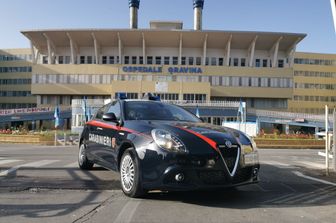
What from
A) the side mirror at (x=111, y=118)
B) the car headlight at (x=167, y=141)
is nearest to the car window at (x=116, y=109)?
the side mirror at (x=111, y=118)

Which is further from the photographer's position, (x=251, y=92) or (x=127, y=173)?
(x=251, y=92)

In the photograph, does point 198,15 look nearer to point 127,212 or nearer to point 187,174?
point 187,174

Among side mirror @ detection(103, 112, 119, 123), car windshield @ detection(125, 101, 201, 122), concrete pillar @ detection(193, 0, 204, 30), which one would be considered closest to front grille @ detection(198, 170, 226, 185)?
car windshield @ detection(125, 101, 201, 122)

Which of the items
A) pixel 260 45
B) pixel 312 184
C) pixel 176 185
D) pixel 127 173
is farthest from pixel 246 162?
pixel 260 45

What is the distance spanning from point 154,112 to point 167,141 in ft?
5.23

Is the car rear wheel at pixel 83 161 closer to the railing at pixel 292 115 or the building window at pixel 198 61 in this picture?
the railing at pixel 292 115

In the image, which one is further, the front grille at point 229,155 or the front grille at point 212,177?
the front grille at point 229,155

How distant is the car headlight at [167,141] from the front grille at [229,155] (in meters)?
0.57

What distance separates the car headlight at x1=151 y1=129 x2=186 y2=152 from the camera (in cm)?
545

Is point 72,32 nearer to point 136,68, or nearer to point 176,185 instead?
point 136,68

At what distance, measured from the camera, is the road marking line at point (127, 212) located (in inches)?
186

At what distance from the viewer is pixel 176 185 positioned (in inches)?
213

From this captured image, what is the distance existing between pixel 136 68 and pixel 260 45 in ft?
77.6

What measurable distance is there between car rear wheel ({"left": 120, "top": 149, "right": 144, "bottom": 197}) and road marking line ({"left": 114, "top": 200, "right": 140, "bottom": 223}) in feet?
0.64
